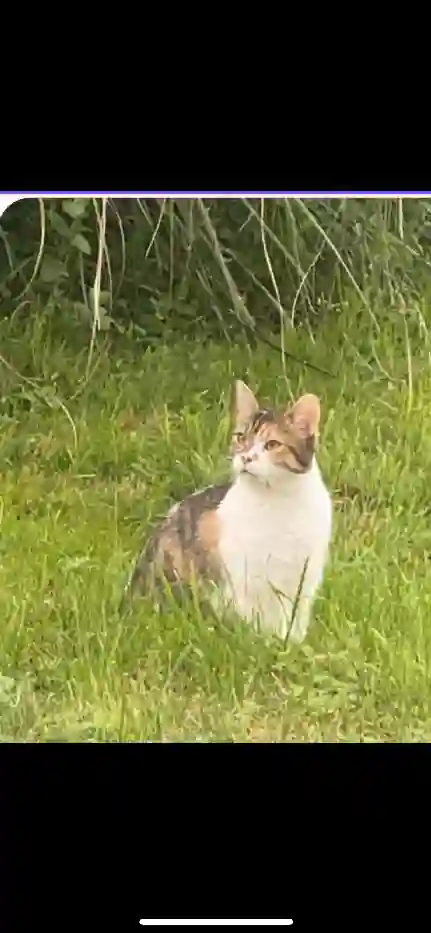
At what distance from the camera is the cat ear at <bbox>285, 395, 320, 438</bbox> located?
4.17ft

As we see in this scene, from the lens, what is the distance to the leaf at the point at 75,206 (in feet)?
4.23

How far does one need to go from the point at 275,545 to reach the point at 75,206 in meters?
0.53

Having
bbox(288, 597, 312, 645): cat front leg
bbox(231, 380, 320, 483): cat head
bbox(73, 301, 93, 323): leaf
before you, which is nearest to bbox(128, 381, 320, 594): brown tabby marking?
bbox(231, 380, 320, 483): cat head

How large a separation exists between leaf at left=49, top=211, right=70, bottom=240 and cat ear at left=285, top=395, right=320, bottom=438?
1.27 feet

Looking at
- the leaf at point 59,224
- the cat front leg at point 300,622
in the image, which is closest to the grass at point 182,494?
the cat front leg at point 300,622

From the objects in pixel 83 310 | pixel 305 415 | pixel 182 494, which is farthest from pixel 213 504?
pixel 83 310

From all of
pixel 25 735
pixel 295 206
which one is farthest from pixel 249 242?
pixel 25 735

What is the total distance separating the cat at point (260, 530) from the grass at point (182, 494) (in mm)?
19

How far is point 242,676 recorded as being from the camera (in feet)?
4.20

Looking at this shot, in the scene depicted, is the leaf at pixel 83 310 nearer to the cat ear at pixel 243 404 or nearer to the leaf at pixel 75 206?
the leaf at pixel 75 206

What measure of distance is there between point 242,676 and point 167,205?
2.11 ft

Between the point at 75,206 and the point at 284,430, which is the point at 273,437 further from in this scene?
the point at 75,206

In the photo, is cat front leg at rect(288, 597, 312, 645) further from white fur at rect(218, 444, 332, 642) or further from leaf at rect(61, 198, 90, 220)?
leaf at rect(61, 198, 90, 220)

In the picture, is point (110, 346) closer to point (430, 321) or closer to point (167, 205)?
point (167, 205)
